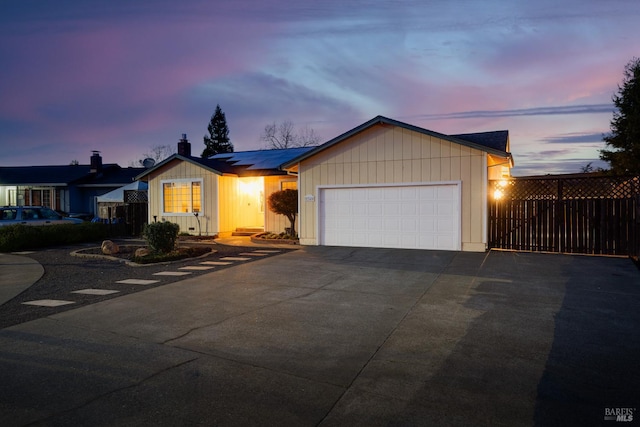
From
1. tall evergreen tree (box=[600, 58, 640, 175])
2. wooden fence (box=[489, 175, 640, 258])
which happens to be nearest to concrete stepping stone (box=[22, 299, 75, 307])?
wooden fence (box=[489, 175, 640, 258])

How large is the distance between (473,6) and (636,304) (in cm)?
908

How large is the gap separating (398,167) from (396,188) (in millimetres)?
648

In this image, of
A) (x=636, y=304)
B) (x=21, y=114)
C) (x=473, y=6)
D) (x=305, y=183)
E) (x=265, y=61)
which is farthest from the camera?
(x=21, y=114)

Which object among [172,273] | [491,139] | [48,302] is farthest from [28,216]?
[491,139]

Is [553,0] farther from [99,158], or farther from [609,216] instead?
[99,158]

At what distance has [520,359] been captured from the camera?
393 cm

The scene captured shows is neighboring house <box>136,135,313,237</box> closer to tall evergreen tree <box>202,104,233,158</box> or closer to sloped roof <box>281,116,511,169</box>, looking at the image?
sloped roof <box>281,116,511,169</box>

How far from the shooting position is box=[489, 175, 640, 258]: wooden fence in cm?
1080

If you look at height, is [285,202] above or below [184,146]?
below

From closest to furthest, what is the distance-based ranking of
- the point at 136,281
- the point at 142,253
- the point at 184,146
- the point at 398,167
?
the point at 136,281 < the point at 142,253 < the point at 398,167 < the point at 184,146

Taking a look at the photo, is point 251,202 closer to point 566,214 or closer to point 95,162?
point 566,214

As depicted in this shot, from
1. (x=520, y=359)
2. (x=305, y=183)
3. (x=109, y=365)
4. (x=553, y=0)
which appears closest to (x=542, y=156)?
(x=553, y=0)

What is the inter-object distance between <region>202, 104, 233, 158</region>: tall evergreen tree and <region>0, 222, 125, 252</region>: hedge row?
3560 centimetres

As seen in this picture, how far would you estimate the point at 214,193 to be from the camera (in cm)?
1744
